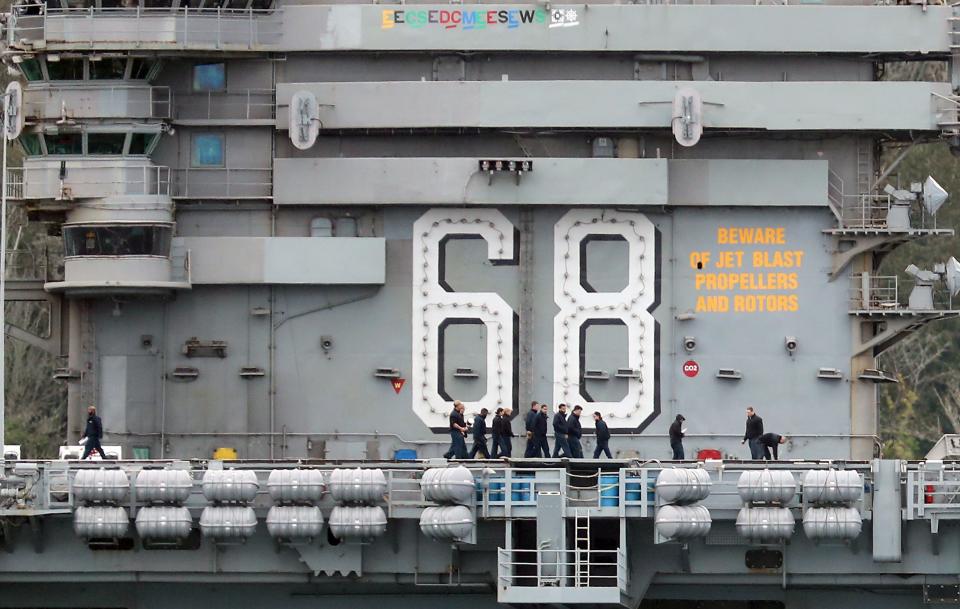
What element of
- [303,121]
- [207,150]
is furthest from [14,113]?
[303,121]

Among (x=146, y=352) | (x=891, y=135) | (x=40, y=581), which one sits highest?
(x=891, y=135)

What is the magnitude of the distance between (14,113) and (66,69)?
4.78ft

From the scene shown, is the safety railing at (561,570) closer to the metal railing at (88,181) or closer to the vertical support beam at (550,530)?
the vertical support beam at (550,530)

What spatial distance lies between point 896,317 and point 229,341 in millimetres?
13144

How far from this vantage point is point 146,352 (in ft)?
162

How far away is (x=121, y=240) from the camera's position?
48.5 meters

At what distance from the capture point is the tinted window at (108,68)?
161 feet

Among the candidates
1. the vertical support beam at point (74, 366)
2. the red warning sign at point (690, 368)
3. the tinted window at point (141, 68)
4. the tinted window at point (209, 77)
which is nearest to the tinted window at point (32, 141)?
the tinted window at point (141, 68)

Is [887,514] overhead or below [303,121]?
below

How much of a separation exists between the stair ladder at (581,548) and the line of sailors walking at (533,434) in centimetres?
299

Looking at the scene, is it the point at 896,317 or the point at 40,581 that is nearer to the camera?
the point at 40,581

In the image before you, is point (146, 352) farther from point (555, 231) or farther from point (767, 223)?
point (767, 223)

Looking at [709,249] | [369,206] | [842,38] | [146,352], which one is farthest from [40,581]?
[842,38]

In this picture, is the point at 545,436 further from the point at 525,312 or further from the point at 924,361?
the point at 924,361
